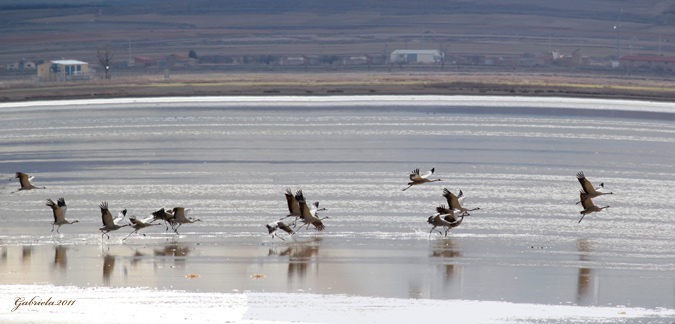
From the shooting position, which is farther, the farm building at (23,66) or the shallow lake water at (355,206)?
the farm building at (23,66)

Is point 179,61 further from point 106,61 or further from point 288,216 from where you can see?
point 288,216

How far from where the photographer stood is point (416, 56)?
114688 millimetres

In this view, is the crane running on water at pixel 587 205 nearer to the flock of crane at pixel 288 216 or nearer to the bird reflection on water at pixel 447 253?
the flock of crane at pixel 288 216

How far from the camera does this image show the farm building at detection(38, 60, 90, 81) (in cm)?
7511

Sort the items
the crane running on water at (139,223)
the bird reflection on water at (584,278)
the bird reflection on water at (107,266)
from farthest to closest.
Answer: the crane running on water at (139,223), the bird reflection on water at (107,266), the bird reflection on water at (584,278)

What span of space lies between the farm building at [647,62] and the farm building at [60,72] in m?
65.0

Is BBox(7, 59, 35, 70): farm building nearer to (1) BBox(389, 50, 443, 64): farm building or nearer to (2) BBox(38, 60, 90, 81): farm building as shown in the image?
(2) BBox(38, 60, 90, 81): farm building

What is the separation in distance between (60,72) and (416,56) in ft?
173

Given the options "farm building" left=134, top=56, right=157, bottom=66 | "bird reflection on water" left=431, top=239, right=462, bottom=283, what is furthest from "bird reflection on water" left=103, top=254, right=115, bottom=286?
"farm building" left=134, top=56, right=157, bottom=66

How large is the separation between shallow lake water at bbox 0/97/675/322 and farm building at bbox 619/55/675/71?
70.6m

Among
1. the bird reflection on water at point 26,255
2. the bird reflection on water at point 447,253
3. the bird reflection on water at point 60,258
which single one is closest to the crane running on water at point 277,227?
the bird reflection on water at point 447,253

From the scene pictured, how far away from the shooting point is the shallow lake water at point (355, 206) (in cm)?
1236

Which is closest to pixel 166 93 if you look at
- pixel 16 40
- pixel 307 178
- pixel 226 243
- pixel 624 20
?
pixel 307 178

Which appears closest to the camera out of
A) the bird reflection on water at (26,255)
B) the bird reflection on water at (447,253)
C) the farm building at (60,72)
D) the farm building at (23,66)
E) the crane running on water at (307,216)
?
the bird reflection on water at (447,253)
